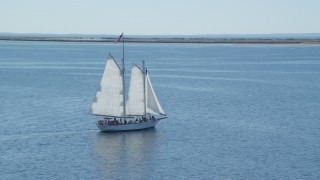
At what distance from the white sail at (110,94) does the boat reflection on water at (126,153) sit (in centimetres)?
423

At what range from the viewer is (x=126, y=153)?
57844 mm

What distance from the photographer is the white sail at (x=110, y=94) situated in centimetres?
7144

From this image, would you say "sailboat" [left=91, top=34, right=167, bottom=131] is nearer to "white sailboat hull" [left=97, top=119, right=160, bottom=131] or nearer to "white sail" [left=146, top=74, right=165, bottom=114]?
"white sail" [left=146, top=74, right=165, bottom=114]

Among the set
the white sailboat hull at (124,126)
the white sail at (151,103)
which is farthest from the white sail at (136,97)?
the white sailboat hull at (124,126)

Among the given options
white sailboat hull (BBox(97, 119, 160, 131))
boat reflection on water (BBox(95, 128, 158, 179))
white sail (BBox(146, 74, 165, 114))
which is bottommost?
boat reflection on water (BBox(95, 128, 158, 179))

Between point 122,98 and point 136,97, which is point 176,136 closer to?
point 136,97

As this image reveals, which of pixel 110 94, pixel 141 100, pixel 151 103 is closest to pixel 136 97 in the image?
pixel 141 100

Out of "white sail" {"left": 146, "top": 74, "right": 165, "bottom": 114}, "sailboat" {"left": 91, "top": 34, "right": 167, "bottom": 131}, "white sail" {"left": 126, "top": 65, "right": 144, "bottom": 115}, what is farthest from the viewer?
"white sail" {"left": 126, "top": 65, "right": 144, "bottom": 115}

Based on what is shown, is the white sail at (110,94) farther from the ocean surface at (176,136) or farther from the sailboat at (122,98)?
the ocean surface at (176,136)

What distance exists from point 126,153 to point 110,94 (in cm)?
1522

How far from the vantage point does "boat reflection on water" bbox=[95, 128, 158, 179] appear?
50531 millimetres

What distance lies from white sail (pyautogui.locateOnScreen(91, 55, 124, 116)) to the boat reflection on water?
4.23m

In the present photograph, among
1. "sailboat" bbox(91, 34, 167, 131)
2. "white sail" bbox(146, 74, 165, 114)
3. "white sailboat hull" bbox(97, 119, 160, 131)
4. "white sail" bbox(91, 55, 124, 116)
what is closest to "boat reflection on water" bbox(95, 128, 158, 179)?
"white sailboat hull" bbox(97, 119, 160, 131)

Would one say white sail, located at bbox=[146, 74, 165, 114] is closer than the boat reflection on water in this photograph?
No
